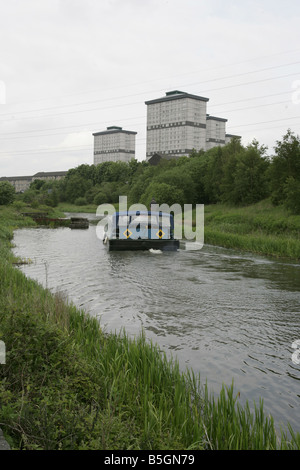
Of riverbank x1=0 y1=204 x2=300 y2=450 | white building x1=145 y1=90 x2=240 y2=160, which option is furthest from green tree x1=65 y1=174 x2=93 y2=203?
riverbank x1=0 y1=204 x2=300 y2=450

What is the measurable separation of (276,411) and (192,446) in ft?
7.32

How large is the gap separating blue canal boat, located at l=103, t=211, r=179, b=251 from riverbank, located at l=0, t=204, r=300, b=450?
610 inches

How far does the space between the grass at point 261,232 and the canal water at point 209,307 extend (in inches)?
78.3

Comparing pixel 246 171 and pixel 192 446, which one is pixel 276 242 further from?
pixel 246 171

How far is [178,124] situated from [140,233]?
164 meters

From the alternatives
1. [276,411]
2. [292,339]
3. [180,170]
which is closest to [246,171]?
[180,170]

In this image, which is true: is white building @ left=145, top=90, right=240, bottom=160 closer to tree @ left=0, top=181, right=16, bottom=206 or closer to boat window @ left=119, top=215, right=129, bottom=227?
tree @ left=0, top=181, right=16, bottom=206

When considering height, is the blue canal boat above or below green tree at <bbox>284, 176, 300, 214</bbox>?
below

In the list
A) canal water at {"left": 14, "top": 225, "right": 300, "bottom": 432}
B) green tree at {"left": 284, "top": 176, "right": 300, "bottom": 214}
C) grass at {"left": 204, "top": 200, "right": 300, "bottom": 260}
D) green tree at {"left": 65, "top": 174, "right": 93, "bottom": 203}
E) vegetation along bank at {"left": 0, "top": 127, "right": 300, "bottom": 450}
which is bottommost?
canal water at {"left": 14, "top": 225, "right": 300, "bottom": 432}

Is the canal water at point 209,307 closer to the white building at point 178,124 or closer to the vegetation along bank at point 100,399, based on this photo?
the vegetation along bank at point 100,399

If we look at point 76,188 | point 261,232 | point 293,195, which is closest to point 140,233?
point 261,232

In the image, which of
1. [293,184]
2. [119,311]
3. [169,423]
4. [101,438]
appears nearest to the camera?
[101,438]

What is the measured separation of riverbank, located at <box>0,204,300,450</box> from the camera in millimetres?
3875

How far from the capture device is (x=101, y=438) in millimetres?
3758
